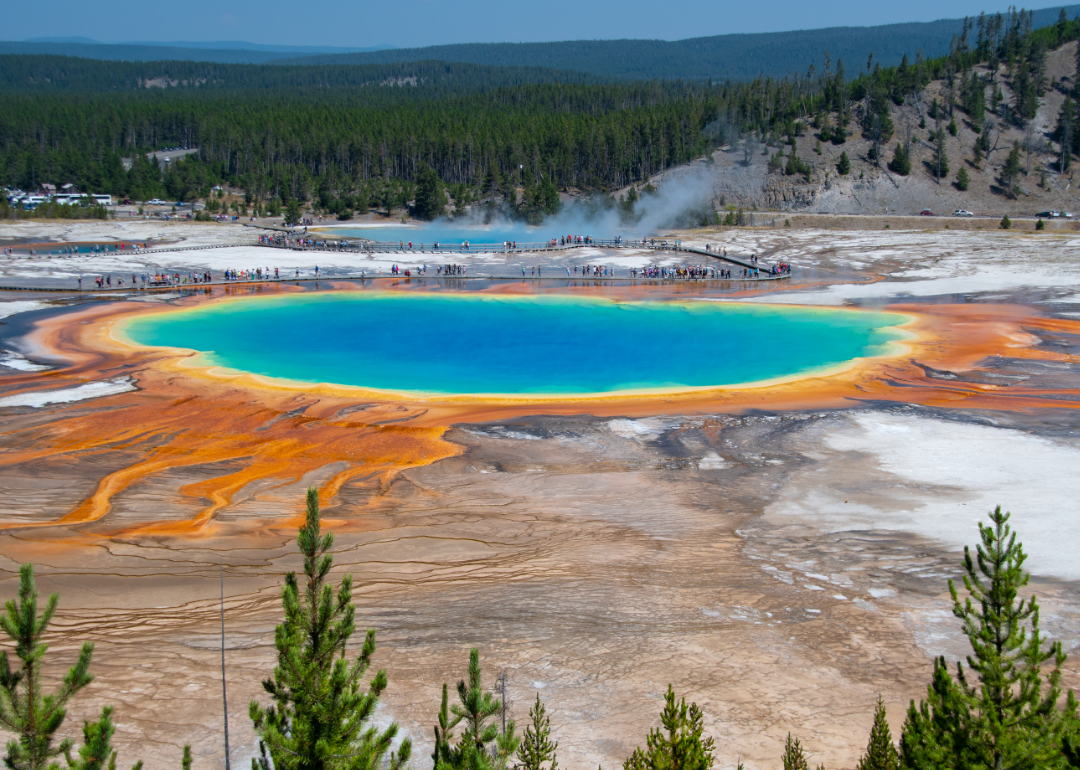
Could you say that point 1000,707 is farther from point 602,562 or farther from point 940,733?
point 602,562

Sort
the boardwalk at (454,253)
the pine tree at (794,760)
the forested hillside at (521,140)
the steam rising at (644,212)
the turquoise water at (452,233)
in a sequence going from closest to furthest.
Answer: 1. the pine tree at (794,760)
2. the boardwalk at (454,253)
3. the turquoise water at (452,233)
4. the steam rising at (644,212)
5. the forested hillside at (521,140)

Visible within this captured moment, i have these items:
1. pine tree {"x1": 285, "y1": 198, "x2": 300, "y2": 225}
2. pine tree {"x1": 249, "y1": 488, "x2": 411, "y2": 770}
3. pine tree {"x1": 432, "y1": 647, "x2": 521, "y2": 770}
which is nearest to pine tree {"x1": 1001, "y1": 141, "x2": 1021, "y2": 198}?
pine tree {"x1": 285, "y1": 198, "x2": 300, "y2": 225}

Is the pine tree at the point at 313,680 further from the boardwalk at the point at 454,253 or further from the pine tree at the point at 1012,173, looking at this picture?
the pine tree at the point at 1012,173

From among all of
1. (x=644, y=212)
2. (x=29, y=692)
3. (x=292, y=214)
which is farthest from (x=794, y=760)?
(x=292, y=214)

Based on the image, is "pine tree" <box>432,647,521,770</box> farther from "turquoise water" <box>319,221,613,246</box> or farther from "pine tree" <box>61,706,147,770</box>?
"turquoise water" <box>319,221,613,246</box>

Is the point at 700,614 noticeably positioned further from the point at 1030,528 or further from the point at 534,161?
the point at 534,161

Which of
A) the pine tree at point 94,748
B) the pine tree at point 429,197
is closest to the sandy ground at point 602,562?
the pine tree at point 94,748

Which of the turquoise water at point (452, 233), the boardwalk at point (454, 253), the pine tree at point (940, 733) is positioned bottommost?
the pine tree at point (940, 733)
